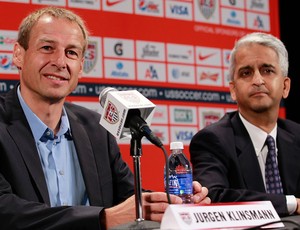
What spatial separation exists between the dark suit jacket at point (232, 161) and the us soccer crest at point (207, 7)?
164cm

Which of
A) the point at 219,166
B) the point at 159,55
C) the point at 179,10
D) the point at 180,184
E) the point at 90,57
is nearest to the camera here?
the point at 180,184

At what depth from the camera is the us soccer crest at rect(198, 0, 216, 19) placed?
14.8 feet

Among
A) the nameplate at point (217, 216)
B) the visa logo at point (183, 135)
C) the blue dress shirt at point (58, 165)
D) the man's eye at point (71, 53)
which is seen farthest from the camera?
the visa logo at point (183, 135)

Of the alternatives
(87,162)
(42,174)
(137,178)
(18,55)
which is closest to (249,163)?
(87,162)

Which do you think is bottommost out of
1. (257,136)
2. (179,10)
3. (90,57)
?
(257,136)

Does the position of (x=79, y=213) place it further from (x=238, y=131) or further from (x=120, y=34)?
(x=120, y=34)

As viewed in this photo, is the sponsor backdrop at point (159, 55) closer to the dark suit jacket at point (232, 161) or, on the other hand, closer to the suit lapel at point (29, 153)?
the dark suit jacket at point (232, 161)

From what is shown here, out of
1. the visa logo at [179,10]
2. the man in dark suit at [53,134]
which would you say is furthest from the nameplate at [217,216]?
the visa logo at [179,10]

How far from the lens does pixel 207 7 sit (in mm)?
4559

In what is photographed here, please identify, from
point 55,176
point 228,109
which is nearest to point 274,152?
point 55,176

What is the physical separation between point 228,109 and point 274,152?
1591 millimetres

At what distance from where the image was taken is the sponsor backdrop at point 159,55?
388cm

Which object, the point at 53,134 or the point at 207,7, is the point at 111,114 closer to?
the point at 53,134

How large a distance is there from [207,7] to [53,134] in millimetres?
2470
